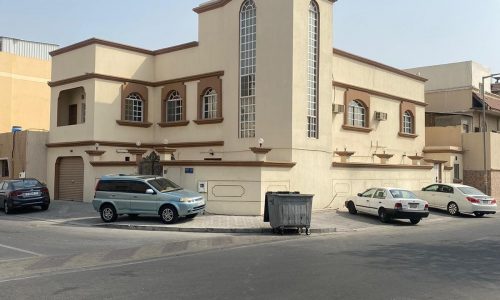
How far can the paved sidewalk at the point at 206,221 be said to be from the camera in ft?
54.4

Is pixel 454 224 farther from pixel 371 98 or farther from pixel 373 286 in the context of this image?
pixel 373 286

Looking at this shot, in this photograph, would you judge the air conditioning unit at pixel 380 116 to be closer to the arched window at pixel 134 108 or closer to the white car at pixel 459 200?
the white car at pixel 459 200

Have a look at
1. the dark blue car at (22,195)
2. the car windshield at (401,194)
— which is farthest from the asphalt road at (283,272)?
the dark blue car at (22,195)

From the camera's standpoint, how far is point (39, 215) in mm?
21000

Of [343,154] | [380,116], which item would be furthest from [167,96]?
[380,116]

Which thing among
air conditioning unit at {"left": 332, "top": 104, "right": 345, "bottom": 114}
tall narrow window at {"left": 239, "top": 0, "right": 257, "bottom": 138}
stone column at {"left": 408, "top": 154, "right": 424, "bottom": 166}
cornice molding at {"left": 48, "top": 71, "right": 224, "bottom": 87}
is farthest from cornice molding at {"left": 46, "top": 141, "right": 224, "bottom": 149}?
stone column at {"left": 408, "top": 154, "right": 424, "bottom": 166}

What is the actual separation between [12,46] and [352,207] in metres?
35.7

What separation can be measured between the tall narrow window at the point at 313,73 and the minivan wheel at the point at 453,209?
23.9 ft

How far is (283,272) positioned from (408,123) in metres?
25.4

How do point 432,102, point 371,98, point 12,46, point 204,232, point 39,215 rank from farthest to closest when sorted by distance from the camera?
1. point 12,46
2. point 432,102
3. point 371,98
4. point 39,215
5. point 204,232

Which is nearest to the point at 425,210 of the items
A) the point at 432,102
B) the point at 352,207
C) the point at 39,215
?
the point at 352,207

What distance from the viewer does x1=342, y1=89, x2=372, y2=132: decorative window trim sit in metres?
26.6

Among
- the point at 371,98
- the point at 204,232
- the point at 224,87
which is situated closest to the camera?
the point at 204,232

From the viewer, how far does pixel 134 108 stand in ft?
91.0
